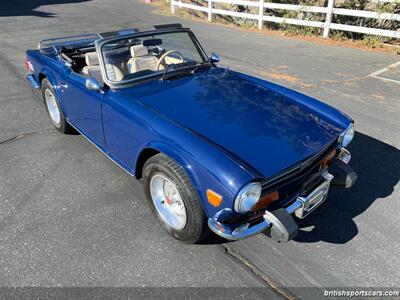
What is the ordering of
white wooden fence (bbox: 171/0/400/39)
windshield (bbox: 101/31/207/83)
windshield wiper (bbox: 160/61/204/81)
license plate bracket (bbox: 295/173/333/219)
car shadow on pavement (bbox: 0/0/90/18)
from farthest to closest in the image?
car shadow on pavement (bbox: 0/0/90/18), white wooden fence (bbox: 171/0/400/39), windshield wiper (bbox: 160/61/204/81), windshield (bbox: 101/31/207/83), license plate bracket (bbox: 295/173/333/219)

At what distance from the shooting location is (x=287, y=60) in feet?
28.1

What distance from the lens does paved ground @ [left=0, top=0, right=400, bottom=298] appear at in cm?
264

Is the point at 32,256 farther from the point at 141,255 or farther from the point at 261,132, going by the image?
the point at 261,132

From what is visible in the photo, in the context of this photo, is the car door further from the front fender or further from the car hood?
Result: the front fender

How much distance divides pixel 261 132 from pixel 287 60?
6304 millimetres

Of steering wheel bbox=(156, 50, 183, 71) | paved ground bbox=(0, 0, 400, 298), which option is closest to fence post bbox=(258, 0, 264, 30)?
paved ground bbox=(0, 0, 400, 298)

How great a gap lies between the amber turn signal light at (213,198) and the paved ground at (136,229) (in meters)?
0.62

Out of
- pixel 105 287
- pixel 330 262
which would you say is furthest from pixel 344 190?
pixel 105 287

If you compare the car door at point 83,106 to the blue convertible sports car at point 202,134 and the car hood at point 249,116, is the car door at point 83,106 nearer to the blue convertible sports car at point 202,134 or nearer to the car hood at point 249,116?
the blue convertible sports car at point 202,134

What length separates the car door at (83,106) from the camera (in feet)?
11.7

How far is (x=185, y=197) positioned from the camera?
2.62m

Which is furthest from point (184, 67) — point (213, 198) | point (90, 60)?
point (213, 198)

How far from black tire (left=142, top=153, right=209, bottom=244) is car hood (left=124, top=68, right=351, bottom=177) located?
358 mm

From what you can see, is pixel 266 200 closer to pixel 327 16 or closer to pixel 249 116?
pixel 249 116
